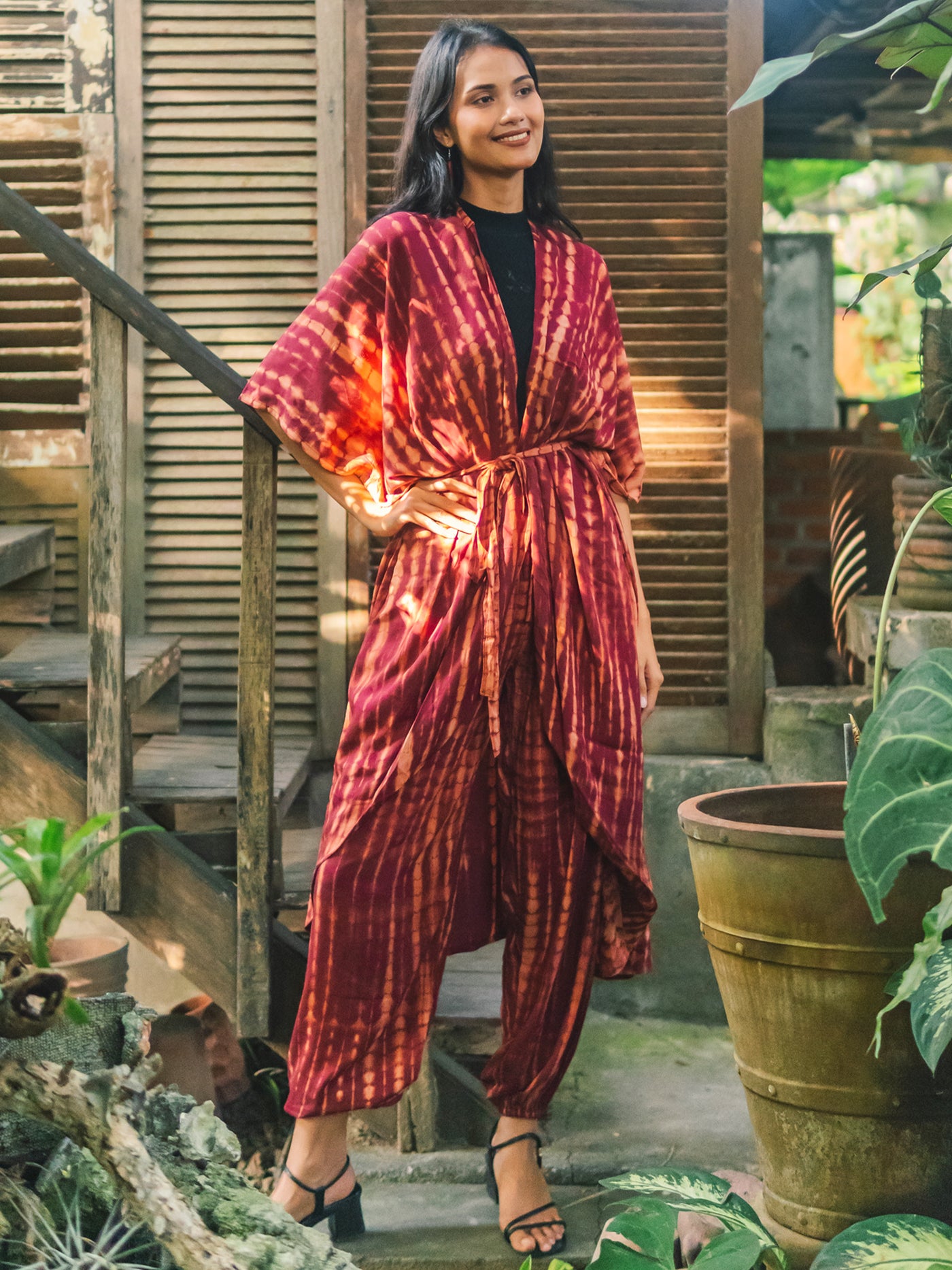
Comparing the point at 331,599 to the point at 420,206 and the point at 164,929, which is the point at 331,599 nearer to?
the point at 164,929

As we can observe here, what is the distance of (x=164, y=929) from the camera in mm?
2271

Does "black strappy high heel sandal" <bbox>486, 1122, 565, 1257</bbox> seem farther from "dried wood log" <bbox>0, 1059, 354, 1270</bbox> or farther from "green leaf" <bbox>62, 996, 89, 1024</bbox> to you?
"green leaf" <bbox>62, 996, 89, 1024</bbox>

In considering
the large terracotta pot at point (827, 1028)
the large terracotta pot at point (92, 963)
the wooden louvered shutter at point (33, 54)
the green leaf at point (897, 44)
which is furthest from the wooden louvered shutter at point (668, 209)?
the large terracotta pot at point (92, 963)

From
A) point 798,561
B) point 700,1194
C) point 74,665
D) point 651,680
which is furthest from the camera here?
point 798,561

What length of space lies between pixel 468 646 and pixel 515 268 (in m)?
0.61

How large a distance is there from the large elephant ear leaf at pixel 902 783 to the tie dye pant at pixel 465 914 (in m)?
0.62

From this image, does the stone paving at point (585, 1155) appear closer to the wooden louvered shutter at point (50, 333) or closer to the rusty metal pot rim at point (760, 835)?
the rusty metal pot rim at point (760, 835)

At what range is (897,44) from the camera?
63.2 inches

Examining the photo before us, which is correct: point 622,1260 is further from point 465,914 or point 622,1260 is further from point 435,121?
point 435,121

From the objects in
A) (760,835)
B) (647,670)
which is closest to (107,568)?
(647,670)

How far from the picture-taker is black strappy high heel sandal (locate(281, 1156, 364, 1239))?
6.14 ft

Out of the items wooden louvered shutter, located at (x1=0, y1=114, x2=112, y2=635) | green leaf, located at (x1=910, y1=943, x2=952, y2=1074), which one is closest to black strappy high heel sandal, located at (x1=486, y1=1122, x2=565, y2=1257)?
green leaf, located at (x1=910, y1=943, x2=952, y2=1074)

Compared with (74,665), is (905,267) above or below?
above

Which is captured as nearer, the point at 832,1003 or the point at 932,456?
the point at 832,1003
